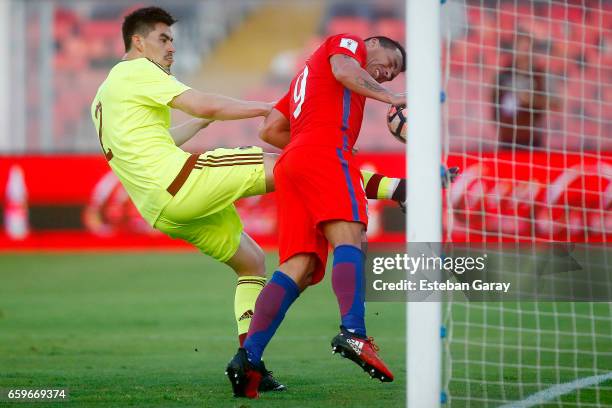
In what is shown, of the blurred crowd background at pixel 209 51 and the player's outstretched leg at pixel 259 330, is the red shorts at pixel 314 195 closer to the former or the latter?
the player's outstretched leg at pixel 259 330

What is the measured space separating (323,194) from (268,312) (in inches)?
24.3

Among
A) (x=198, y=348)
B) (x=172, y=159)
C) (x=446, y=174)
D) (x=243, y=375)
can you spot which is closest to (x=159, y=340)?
(x=198, y=348)

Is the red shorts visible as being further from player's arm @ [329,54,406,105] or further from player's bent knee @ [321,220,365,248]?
player's arm @ [329,54,406,105]

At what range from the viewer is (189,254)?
14609mm

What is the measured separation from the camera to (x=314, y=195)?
5.00 metres

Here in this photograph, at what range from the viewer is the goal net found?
18.0 feet

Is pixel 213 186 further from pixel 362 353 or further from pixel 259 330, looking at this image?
pixel 362 353

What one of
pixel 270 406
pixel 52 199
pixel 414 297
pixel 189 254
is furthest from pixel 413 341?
pixel 52 199

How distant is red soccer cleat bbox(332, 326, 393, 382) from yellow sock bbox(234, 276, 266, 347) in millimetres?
1089

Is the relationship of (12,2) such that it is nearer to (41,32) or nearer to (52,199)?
(41,32)

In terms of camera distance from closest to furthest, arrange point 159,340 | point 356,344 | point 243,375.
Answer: point 356,344 → point 243,375 → point 159,340

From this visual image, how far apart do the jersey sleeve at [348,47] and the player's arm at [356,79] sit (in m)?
0.04

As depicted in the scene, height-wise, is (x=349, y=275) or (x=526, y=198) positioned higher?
(x=526, y=198)

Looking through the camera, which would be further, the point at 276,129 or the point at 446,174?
the point at 276,129
